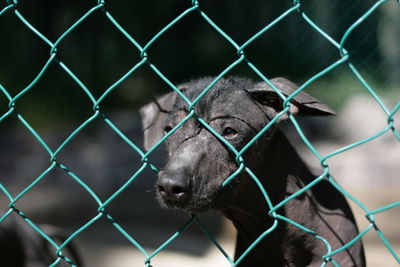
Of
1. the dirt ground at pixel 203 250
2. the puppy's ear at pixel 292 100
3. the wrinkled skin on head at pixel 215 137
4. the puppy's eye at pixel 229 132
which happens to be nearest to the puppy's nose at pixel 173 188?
the wrinkled skin on head at pixel 215 137

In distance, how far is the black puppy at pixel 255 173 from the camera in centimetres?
213

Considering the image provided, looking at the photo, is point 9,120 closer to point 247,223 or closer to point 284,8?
point 284,8

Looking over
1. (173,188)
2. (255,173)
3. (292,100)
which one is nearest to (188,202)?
(173,188)

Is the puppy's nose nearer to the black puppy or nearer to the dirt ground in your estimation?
the black puppy

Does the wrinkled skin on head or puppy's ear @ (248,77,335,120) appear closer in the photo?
the wrinkled skin on head

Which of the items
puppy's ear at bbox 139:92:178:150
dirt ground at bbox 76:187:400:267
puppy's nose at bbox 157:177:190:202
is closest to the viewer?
puppy's nose at bbox 157:177:190:202

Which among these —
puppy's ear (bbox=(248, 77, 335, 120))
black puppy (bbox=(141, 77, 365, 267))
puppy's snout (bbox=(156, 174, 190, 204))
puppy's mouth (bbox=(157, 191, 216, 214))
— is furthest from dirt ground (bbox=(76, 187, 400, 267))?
puppy's snout (bbox=(156, 174, 190, 204))

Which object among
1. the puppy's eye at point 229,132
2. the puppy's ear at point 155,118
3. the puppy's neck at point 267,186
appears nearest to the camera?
the puppy's eye at point 229,132

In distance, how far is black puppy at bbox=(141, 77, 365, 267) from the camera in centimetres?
213

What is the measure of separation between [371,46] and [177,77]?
201 inches

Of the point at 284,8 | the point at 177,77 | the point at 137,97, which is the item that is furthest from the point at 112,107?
the point at 284,8

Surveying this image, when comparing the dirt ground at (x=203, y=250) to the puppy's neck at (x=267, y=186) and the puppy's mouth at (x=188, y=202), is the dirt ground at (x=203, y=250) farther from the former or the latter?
the puppy's mouth at (x=188, y=202)

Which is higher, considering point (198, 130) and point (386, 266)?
point (198, 130)

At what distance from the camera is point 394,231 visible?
533 cm
